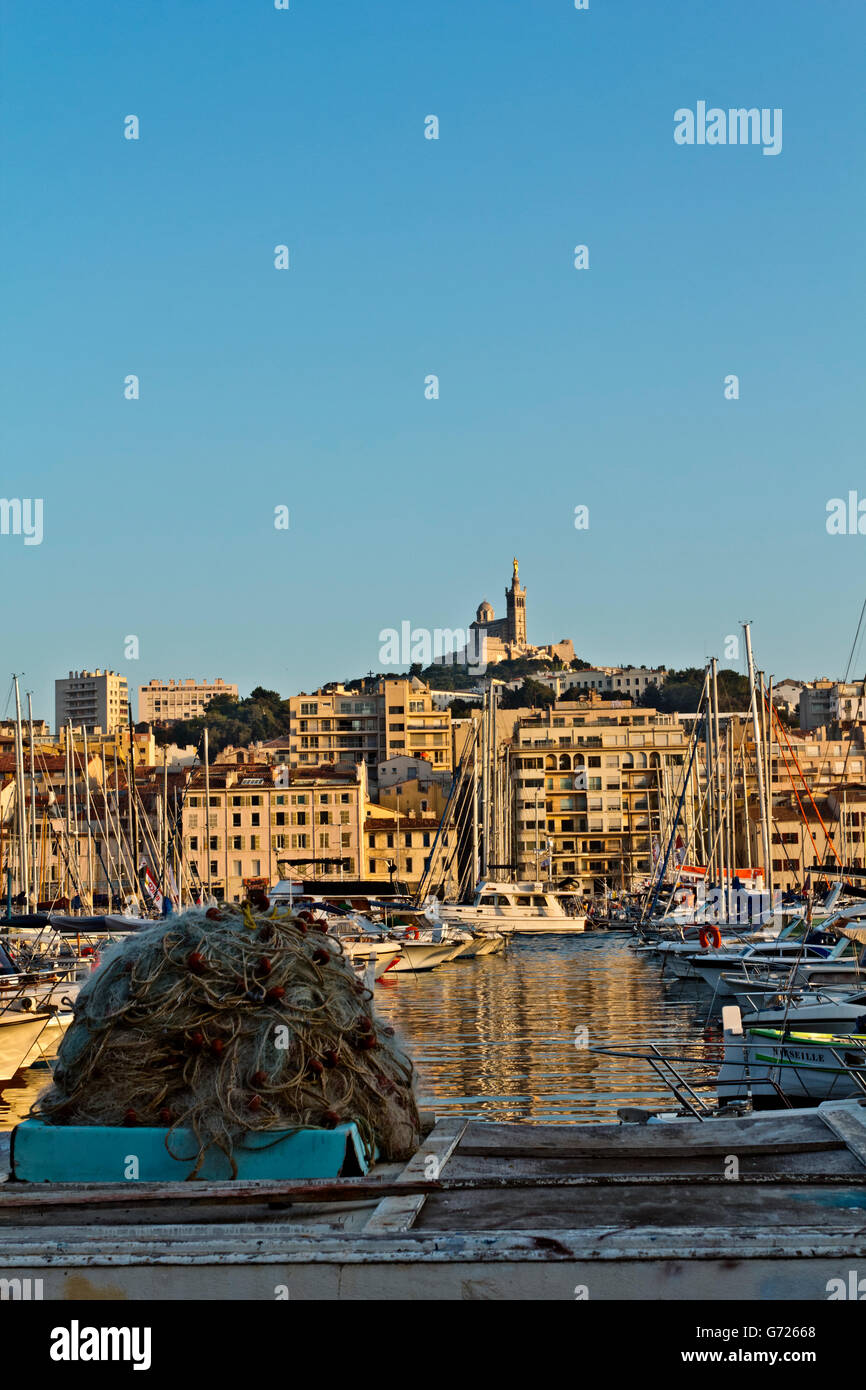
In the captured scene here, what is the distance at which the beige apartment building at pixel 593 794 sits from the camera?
442 ft

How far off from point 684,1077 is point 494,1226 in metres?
18.4

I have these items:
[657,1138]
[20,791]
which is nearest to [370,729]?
[20,791]

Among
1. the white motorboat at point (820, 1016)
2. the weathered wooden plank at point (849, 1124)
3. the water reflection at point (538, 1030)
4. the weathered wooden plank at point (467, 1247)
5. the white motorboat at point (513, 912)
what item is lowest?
the white motorboat at point (513, 912)

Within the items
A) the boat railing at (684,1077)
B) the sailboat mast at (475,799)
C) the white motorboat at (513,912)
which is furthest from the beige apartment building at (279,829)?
the boat railing at (684,1077)

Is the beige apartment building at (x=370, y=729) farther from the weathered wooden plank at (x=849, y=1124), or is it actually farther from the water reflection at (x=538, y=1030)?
the weathered wooden plank at (x=849, y=1124)

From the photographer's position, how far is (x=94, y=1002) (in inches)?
350

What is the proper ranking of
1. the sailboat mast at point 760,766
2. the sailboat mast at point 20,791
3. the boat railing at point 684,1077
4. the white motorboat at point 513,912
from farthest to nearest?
the white motorboat at point 513,912
the sailboat mast at point 20,791
the sailboat mast at point 760,766
the boat railing at point 684,1077

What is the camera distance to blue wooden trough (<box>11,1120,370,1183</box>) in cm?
793

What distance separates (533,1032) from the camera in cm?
3356

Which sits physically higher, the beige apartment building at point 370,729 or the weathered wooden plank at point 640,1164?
the beige apartment building at point 370,729

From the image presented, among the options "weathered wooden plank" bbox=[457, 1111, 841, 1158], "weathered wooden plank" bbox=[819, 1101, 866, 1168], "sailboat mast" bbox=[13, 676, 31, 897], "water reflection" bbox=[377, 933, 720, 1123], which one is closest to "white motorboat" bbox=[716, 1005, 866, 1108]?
"water reflection" bbox=[377, 933, 720, 1123]

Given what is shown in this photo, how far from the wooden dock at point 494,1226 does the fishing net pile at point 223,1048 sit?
544 mm

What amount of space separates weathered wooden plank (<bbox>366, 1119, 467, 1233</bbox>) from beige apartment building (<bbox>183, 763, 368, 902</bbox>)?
370 ft
